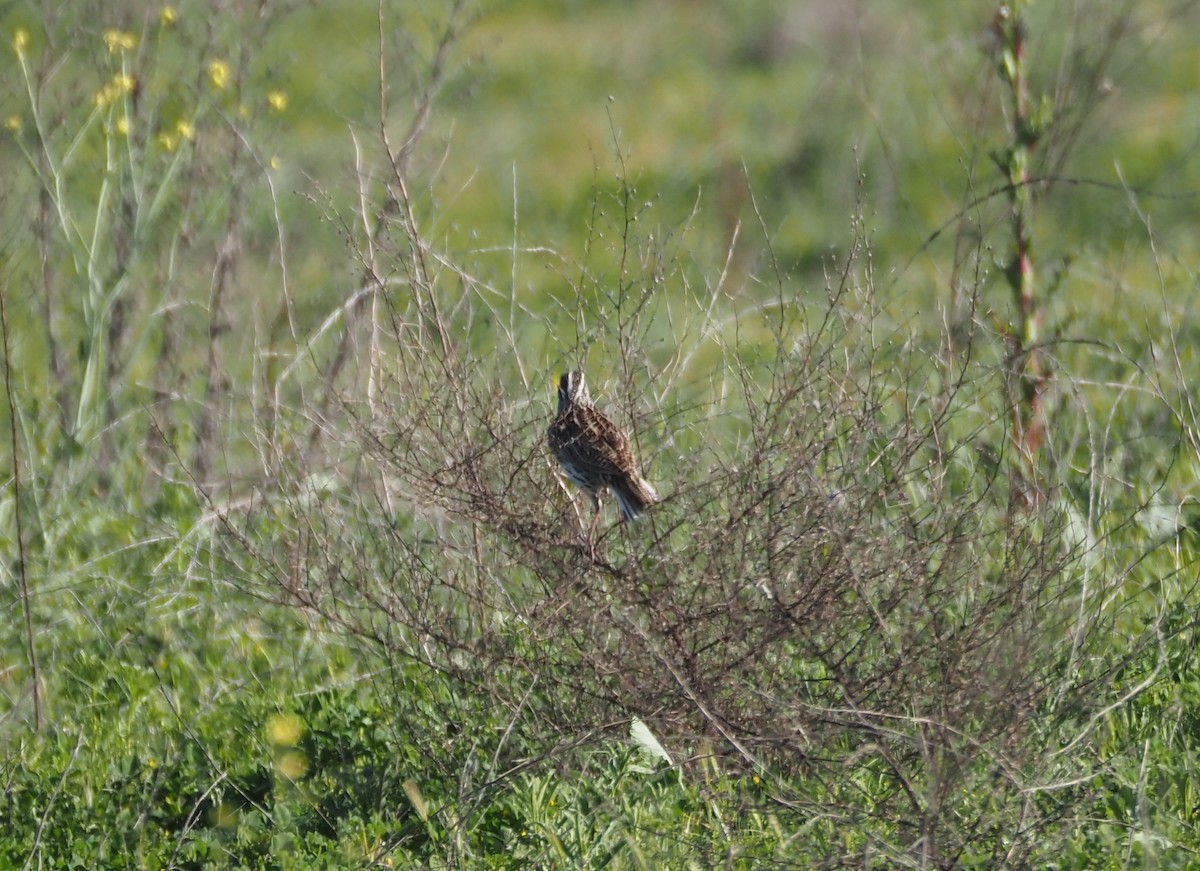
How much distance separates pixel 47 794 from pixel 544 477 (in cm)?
176

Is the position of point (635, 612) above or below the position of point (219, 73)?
below

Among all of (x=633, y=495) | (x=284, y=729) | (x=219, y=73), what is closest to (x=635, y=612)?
(x=633, y=495)

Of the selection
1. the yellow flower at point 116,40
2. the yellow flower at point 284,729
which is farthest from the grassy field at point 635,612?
the yellow flower at point 116,40

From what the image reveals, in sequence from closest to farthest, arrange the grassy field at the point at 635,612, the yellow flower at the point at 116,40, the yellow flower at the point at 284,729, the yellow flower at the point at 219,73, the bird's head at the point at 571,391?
the grassy field at the point at 635,612, the bird's head at the point at 571,391, the yellow flower at the point at 284,729, the yellow flower at the point at 116,40, the yellow flower at the point at 219,73

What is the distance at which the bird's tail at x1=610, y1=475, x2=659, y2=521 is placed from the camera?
4605 millimetres

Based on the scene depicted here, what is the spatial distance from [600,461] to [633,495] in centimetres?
13

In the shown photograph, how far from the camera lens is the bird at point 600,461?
4617mm

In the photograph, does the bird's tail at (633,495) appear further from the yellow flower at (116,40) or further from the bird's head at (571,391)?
the yellow flower at (116,40)

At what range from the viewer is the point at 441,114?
739 cm

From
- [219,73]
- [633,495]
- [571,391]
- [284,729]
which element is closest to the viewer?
[633,495]

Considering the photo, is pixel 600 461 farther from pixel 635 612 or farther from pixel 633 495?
pixel 635 612

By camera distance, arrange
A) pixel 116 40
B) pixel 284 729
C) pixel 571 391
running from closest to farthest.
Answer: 1. pixel 571 391
2. pixel 284 729
3. pixel 116 40

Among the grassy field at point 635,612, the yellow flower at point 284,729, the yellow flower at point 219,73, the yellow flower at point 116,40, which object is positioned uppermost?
the yellow flower at point 116,40

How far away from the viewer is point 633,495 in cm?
462
